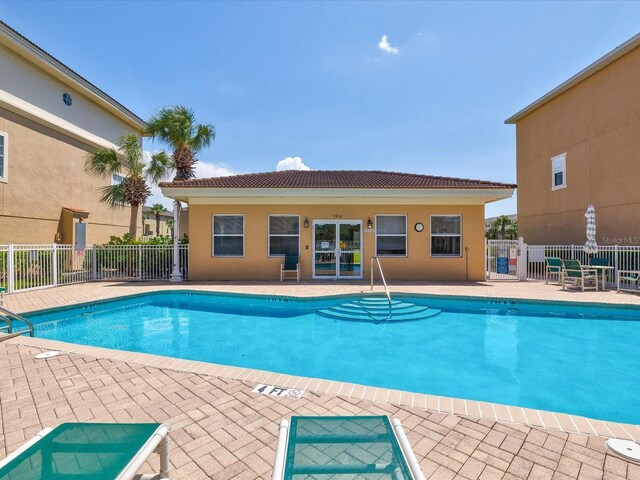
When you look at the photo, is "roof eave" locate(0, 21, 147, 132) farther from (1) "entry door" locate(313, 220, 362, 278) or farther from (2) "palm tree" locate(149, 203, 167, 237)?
(2) "palm tree" locate(149, 203, 167, 237)

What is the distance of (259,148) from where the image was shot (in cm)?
2098

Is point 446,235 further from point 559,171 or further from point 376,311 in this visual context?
point 559,171

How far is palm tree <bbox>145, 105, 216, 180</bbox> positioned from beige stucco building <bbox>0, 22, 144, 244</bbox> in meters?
5.05

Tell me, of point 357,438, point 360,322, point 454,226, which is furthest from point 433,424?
point 454,226

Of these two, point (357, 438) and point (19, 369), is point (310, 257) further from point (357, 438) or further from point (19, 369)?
point (357, 438)

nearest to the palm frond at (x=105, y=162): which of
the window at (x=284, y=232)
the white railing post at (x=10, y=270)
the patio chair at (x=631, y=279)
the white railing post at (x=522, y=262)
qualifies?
the white railing post at (x=10, y=270)

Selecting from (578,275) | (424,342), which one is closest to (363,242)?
(424,342)

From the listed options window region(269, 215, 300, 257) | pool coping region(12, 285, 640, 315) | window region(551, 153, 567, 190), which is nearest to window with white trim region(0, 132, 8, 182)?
pool coping region(12, 285, 640, 315)

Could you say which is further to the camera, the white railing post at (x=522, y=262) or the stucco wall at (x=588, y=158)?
the stucco wall at (x=588, y=158)

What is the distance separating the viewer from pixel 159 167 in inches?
720

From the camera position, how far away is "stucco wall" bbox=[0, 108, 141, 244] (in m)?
14.7

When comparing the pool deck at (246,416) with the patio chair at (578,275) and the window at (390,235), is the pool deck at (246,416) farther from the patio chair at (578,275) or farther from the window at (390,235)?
the patio chair at (578,275)

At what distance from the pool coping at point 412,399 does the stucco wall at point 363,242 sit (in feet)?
28.1

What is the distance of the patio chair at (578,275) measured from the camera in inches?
473
